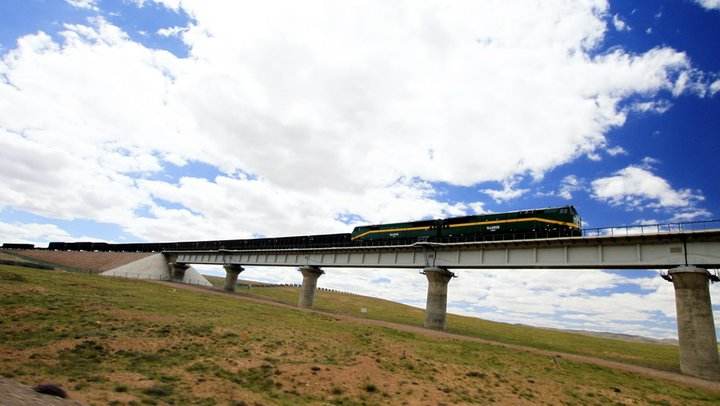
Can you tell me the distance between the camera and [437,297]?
141 ft

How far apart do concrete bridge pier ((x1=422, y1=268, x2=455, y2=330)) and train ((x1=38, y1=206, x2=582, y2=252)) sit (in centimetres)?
382

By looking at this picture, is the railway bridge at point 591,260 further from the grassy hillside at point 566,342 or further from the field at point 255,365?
the field at point 255,365

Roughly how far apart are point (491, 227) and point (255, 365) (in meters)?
29.9

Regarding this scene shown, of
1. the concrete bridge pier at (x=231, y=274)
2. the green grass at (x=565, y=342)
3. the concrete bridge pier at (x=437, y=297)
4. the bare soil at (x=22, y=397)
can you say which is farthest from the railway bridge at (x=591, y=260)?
the bare soil at (x=22, y=397)

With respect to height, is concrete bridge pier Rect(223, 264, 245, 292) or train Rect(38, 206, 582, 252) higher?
train Rect(38, 206, 582, 252)

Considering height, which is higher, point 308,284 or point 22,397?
point 308,284

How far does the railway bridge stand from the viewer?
26.9 meters

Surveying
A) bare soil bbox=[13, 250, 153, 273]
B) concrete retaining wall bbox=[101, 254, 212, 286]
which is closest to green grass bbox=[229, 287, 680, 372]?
concrete retaining wall bbox=[101, 254, 212, 286]

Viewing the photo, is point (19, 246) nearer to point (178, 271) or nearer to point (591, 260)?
point (178, 271)

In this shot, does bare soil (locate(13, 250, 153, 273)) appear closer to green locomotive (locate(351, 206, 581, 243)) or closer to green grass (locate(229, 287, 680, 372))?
green grass (locate(229, 287, 680, 372))

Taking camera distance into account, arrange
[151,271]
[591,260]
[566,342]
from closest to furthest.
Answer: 1. [591,260]
2. [566,342]
3. [151,271]

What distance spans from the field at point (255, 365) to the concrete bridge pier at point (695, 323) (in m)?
5.46

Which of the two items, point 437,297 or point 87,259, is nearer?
point 437,297

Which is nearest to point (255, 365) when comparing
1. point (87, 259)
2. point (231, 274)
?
point (231, 274)
